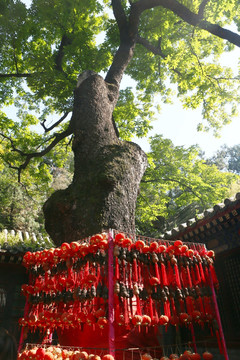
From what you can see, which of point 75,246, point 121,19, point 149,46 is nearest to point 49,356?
point 75,246

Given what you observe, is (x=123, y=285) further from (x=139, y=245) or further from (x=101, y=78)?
(x=101, y=78)

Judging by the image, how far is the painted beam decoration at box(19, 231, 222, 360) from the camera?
10.9 ft

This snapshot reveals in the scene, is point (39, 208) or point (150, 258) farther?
point (39, 208)

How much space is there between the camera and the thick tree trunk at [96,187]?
439 centimetres

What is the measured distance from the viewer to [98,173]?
15.7ft

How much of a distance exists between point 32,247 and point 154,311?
19.9 feet

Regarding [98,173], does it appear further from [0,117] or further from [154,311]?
[0,117]

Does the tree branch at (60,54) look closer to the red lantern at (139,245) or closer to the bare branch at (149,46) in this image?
the bare branch at (149,46)

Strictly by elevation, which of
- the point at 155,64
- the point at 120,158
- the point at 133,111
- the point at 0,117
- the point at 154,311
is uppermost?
the point at 155,64

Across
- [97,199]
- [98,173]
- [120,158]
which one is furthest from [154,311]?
[120,158]

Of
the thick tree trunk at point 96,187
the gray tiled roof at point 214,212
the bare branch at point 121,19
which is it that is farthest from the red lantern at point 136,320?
the bare branch at point 121,19

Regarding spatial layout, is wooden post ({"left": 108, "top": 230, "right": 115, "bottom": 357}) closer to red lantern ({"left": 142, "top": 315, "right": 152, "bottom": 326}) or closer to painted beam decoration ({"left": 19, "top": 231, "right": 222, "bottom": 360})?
painted beam decoration ({"left": 19, "top": 231, "right": 222, "bottom": 360})

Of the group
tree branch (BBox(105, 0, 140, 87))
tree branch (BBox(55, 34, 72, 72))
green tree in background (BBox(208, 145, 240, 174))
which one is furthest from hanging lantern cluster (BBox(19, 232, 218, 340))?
green tree in background (BBox(208, 145, 240, 174))

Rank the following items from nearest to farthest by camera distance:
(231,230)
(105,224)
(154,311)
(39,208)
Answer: (154,311), (105,224), (231,230), (39,208)
